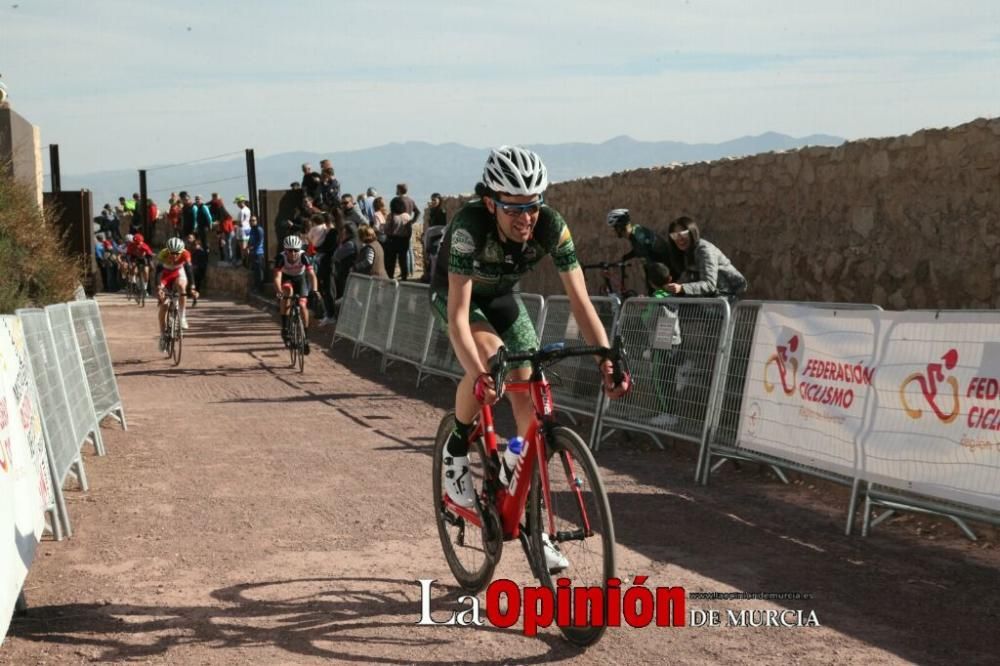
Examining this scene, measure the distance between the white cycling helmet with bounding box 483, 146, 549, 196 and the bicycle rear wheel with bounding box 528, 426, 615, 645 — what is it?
3.51 feet

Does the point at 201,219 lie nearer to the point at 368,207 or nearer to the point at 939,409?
the point at 368,207

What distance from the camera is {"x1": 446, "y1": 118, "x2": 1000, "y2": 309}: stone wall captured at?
10.1 m

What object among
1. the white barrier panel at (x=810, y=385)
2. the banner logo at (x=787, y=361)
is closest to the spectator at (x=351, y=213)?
the white barrier panel at (x=810, y=385)

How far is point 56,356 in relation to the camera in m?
9.42

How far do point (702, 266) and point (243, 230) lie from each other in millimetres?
31110

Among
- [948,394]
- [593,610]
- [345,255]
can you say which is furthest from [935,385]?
[345,255]

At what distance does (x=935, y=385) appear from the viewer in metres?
7.41

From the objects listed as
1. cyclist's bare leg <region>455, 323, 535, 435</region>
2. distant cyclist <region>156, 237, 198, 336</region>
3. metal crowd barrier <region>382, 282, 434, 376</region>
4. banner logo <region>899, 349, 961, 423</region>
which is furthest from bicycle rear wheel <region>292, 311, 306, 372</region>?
cyclist's bare leg <region>455, 323, 535, 435</region>

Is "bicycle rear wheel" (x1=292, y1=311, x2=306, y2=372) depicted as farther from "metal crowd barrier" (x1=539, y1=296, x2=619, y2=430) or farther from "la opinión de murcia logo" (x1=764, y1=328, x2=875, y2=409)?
"la opinión de murcia logo" (x1=764, y1=328, x2=875, y2=409)

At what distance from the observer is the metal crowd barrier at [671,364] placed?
10000 mm

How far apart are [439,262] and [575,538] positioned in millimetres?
1637

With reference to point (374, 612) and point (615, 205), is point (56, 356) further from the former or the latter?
point (615, 205)

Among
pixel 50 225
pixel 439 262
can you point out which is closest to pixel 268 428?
pixel 439 262

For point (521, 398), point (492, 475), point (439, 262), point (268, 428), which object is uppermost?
point (439, 262)
